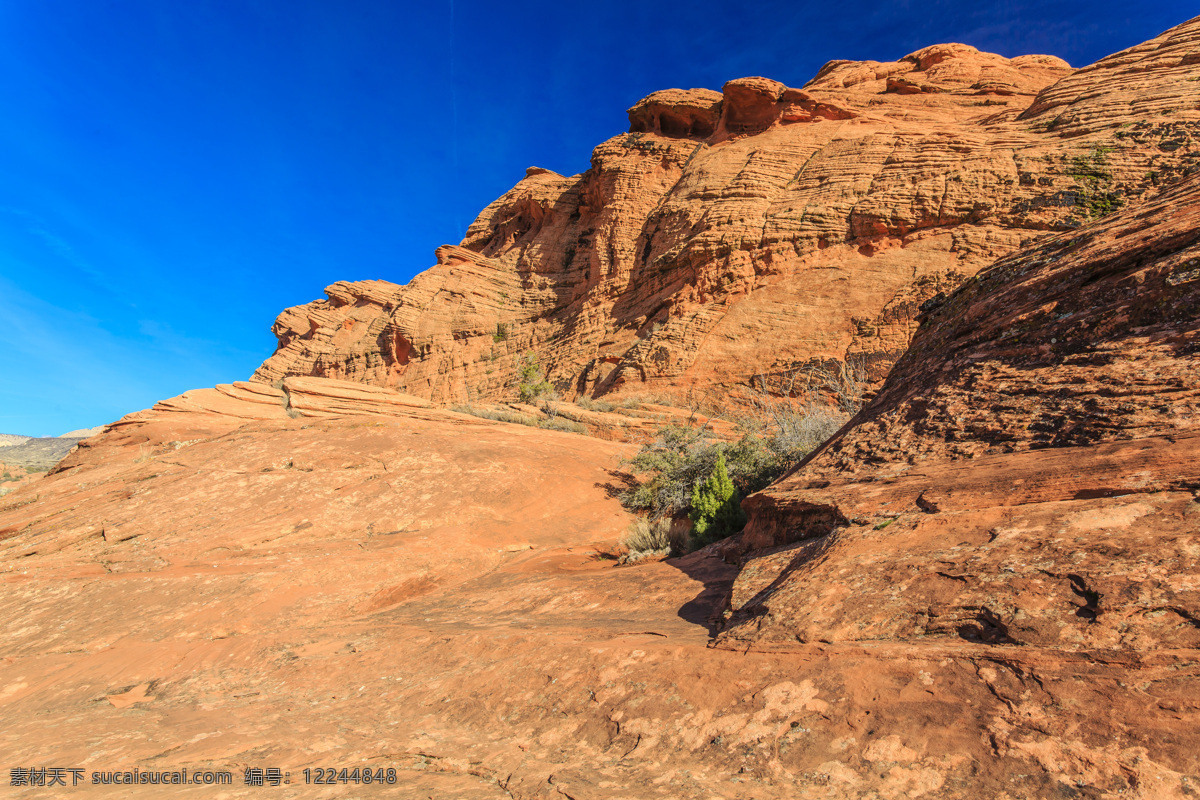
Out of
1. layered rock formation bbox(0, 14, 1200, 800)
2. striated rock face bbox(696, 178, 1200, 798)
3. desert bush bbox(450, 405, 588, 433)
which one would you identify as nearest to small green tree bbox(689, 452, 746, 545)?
layered rock formation bbox(0, 14, 1200, 800)

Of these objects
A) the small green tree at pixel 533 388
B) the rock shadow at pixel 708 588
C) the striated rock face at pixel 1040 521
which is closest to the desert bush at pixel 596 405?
the small green tree at pixel 533 388

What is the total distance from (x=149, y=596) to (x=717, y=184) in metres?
22.5

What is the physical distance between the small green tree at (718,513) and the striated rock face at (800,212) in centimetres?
1215

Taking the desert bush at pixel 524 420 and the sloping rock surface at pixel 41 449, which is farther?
the sloping rock surface at pixel 41 449

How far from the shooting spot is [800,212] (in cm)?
2041

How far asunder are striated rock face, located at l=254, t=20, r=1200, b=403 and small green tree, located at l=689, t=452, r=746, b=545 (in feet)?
39.9

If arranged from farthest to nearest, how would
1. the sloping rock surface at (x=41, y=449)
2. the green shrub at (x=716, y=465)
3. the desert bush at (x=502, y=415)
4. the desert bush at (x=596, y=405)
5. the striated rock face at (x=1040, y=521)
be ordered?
the sloping rock surface at (x=41, y=449) < the desert bush at (x=596, y=405) < the desert bush at (x=502, y=415) < the green shrub at (x=716, y=465) < the striated rock face at (x=1040, y=521)

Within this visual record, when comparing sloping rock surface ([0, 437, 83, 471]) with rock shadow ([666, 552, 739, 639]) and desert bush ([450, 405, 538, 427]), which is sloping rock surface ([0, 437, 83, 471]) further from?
rock shadow ([666, 552, 739, 639])

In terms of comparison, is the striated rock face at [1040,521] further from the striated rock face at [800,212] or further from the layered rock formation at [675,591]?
the striated rock face at [800,212]

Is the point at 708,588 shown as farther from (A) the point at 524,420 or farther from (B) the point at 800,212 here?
(B) the point at 800,212

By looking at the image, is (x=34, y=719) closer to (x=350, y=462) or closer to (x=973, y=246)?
(x=350, y=462)

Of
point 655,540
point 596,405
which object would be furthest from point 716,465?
point 596,405

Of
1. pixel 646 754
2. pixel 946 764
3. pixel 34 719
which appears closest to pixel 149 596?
pixel 34 719

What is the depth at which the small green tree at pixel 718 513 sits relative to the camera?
20.6 feet
